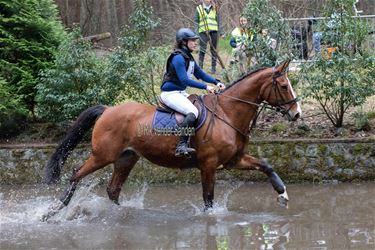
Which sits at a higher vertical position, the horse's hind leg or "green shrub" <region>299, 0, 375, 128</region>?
"green shrub" <region>299, 0, 375, 128</region>

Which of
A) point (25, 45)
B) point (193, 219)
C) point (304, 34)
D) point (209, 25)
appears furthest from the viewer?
point (209, 25)

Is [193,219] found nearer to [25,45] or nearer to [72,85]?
[72,85]

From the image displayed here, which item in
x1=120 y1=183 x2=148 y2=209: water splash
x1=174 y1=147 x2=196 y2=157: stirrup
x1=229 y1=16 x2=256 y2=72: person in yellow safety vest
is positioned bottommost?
x1=120 y1=183 x2=148 y2=209: water splash

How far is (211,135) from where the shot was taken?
9828 millimetres

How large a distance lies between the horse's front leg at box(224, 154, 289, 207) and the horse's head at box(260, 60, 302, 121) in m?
0.78

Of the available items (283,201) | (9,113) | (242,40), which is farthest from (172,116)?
(9,113)

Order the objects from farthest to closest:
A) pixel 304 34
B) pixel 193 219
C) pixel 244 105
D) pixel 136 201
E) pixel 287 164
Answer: pixel 304 34 → pixel 287 164 → pixel 136 201 → pixel 244 105 → pixel 193 219

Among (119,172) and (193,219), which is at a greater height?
(119,172)

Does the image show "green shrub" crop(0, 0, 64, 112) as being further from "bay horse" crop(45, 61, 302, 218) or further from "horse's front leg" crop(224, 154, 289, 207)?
"horse's front leg" crop(224, 154, 289, 207)

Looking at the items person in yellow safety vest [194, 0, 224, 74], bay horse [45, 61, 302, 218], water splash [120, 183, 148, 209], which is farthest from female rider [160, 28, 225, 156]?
person in yellow safety vest [194, 0, 224, 74]

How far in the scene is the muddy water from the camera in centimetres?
862

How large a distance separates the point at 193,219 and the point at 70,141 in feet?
7.70

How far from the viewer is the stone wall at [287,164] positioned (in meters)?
12.1

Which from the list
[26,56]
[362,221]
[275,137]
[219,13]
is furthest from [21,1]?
[362,221]
